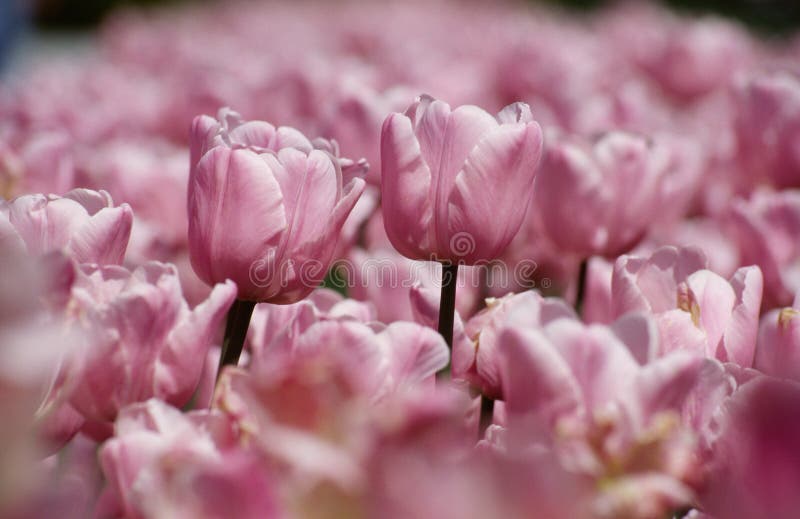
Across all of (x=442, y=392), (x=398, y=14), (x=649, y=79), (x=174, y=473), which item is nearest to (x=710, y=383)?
(x=442, y=392)

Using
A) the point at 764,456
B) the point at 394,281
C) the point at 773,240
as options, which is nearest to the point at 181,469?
the point at 764,456

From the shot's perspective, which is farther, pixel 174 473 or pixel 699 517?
pixel 699 517

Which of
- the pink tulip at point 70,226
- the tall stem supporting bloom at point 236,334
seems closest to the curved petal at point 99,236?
the pink tulip at point 70,226

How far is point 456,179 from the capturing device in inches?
38.2

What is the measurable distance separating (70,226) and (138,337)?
6.3 inches

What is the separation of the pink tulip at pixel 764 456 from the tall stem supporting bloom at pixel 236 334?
440mm

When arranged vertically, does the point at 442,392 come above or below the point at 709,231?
above

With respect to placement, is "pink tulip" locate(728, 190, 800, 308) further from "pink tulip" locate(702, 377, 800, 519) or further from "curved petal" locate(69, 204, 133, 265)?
"curved petal" locate(69, 204, 133, 265)

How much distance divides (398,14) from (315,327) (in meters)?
5.27

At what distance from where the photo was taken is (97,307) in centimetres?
78

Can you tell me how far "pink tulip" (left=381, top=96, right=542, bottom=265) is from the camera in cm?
96

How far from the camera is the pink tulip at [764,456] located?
1.97ft

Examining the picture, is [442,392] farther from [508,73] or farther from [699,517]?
[508,73]

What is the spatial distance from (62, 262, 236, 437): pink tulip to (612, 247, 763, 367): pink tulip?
35 centimetres
